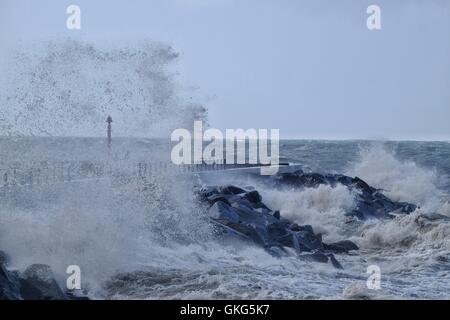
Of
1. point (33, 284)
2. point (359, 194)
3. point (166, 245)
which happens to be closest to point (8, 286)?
point (33, 284)

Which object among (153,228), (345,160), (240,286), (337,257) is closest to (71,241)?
(153,228)

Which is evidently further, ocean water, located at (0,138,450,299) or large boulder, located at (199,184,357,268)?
large boulder, located at (199,184,357,268)

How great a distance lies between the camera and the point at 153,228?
9.31 metres

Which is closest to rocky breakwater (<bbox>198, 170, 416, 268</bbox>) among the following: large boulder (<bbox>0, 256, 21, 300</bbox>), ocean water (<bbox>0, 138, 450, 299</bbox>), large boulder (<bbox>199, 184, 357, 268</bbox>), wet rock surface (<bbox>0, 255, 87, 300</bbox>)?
large boulder (<bbox>199, 184, 357, 268</bbox>)

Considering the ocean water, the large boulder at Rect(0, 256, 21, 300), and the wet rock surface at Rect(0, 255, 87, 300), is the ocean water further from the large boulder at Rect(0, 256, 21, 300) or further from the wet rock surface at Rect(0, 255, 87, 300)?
the large boulder at Rect(0, 256, 21, 300)

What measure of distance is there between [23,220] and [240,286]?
119 inches

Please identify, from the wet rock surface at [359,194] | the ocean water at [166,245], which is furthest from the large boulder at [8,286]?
the wet rock surface at [359,194]

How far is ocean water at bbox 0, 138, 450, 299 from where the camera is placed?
7.29 meters

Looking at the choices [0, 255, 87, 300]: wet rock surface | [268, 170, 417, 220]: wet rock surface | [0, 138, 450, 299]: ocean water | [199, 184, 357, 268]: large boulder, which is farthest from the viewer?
[268, 170, 417, 220]: wet rock surface

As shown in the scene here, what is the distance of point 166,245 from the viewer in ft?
29.3

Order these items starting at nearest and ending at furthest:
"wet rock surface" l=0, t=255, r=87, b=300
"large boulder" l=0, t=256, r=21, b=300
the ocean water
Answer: "large boulder" l=0, t=256, r=21, b=300 → "wet rock surface" l=0, t=255, r=87, b=300 → the ocean water

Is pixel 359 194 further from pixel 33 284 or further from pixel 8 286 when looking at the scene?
pixel 8 286

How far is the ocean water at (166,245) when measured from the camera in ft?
23.9
